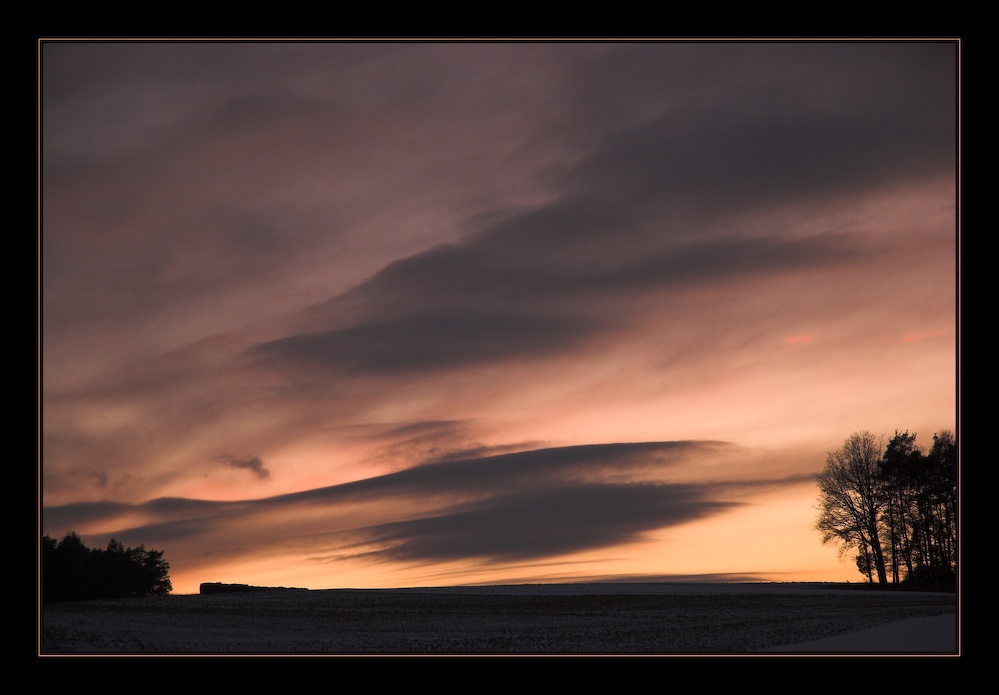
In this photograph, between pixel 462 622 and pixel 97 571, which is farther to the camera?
pixel 97 571

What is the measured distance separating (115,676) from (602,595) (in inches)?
2050

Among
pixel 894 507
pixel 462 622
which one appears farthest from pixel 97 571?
pixel 894 507

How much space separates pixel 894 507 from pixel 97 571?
231 feet

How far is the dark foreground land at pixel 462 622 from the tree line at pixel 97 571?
1590 cm

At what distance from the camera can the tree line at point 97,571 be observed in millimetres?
75812

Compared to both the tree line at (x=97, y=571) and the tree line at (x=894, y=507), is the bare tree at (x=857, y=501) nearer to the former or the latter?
the tree line at (x=894, y=507)

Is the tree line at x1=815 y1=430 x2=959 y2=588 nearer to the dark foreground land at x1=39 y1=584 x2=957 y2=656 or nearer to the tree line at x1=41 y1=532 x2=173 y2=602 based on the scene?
the dark foreground land at x1=39 y1=584 x2=957 y2=656

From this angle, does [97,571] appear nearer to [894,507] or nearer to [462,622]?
[462,622]

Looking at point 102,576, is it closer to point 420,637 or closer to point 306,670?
point 420,637

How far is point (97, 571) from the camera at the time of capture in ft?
267

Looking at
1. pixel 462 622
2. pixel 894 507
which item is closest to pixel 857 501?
pixel 894 507

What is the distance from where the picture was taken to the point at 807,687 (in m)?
29.0

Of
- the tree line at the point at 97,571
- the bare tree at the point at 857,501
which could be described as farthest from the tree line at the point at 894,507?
the tree line at the point at 97,571

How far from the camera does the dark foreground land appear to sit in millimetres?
37969
